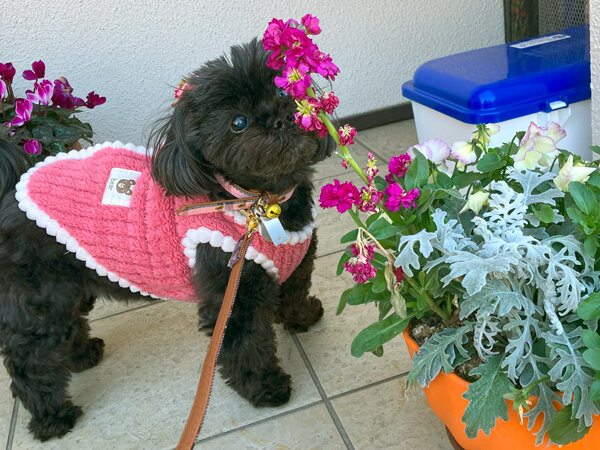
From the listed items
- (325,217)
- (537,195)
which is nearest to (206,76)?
(537,195)

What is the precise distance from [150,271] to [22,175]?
474 mm

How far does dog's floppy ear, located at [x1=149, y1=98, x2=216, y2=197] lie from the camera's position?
4.98 feet

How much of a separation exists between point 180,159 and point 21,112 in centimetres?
148

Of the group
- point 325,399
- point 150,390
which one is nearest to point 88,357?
point 150,390

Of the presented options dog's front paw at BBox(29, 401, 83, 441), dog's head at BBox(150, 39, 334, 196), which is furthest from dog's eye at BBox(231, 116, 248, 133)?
dog's front paw at BBox(29, 401, 83, 441)

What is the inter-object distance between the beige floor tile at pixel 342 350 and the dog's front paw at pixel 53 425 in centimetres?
81

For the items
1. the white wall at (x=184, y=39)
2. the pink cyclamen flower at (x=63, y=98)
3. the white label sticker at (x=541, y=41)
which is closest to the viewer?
the white label sticker at (x=541, y=41)

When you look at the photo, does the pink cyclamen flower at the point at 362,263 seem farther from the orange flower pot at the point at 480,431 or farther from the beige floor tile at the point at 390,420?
the beige floor tile at the point at 390,420

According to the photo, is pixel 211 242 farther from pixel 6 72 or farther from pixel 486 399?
pixel 6 72

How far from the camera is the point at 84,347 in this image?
2.12 m

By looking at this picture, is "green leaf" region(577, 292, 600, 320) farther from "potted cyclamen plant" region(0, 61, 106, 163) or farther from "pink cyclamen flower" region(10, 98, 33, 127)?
Answer: "pink cyclamen flower" region(10, 98, 33, 127)

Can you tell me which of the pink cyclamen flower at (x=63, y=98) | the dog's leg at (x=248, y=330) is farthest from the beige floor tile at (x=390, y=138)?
the dog's leg at (x=248, y=330)

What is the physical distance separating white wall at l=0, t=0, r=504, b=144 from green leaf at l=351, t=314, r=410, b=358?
209cm

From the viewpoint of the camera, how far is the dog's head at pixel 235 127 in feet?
4.81
